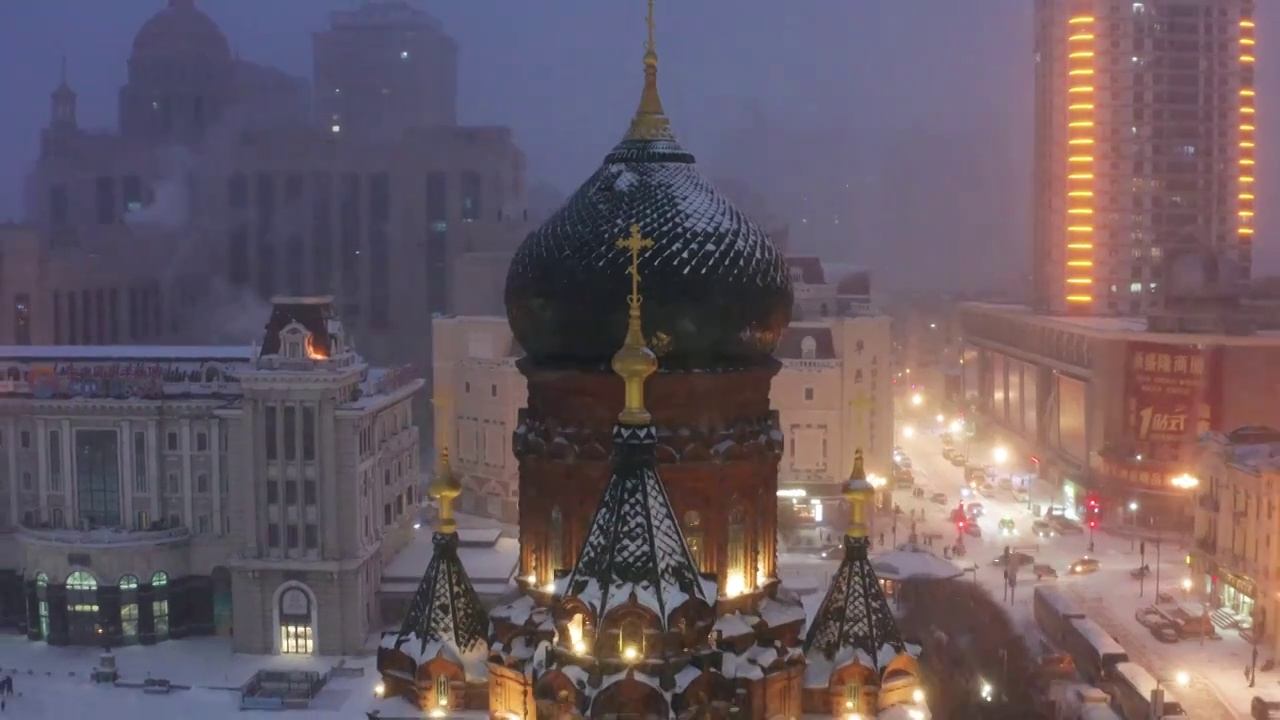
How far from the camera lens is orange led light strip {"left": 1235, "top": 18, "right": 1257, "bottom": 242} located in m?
76.9

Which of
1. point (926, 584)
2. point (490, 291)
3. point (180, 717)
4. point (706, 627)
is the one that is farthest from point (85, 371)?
point (706, 627)

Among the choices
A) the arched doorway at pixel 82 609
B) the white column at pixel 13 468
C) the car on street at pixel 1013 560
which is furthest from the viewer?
the car on street at pixel 1013 560

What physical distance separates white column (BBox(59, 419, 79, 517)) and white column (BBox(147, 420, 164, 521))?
296cm

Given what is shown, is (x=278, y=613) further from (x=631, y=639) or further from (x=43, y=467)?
(x=631, y=639)

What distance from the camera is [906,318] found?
11362cm

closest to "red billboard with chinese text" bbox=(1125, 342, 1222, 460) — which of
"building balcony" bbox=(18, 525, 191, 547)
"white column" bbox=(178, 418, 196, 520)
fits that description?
"white column" bbox=(178, 418, 196, 520)

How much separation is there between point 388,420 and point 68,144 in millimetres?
44057

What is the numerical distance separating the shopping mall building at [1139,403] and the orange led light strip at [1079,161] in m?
6.09

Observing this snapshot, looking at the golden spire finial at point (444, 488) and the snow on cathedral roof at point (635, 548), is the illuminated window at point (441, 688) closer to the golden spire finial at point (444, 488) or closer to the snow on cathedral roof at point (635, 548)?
the golden spire finial at point (444, 488)

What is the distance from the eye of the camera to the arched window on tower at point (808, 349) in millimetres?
60000

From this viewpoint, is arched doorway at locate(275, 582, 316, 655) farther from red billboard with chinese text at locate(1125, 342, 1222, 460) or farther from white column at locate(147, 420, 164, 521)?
red billboard with chinese text at locate(1125, 342, 1222, 460)

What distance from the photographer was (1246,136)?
78.2m

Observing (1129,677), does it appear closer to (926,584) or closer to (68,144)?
(926,584)

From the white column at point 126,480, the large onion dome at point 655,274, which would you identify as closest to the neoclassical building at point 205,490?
the white column at point 126,480
